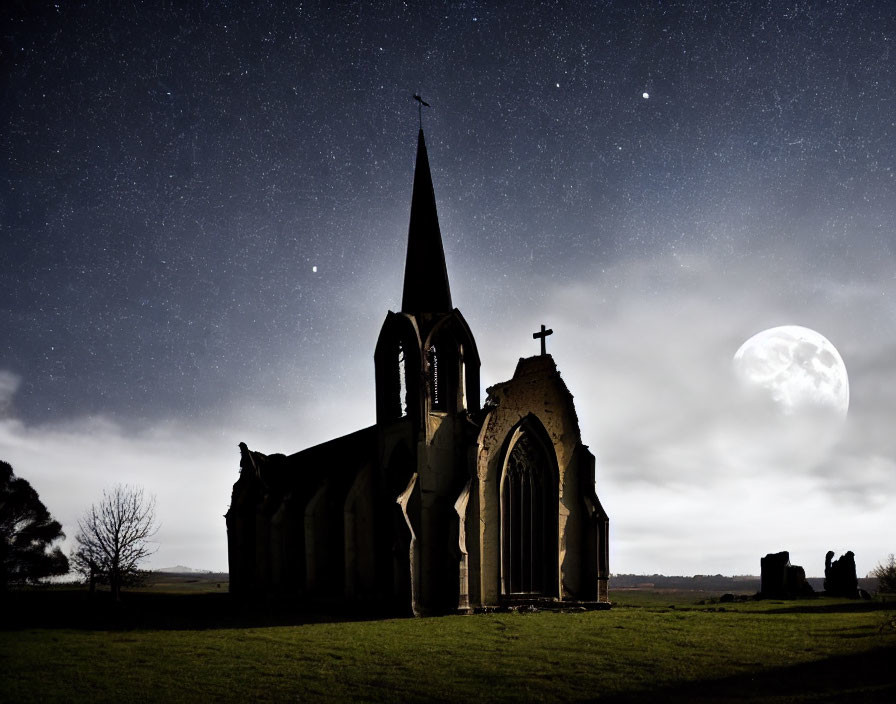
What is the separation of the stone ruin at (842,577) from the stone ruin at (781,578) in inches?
51.8

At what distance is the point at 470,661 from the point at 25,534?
47077 mm

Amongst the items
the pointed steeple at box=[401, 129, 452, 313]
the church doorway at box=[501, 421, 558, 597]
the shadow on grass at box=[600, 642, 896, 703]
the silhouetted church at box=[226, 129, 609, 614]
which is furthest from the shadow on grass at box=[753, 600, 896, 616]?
the pointed steeple at box=[401, 129, 452, 313]

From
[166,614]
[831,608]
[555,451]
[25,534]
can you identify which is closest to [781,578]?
[831,608]

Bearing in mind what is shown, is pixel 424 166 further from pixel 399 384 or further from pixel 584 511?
pixel 584 511

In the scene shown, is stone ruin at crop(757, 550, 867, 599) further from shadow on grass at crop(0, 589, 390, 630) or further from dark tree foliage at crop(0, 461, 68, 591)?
dark tree foliage at crop(0, 461, 68, 591)

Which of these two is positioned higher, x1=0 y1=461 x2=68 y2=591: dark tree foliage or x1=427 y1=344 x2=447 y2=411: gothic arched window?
x1=427 y1=344 x2=447 y2=411: gothic arched window

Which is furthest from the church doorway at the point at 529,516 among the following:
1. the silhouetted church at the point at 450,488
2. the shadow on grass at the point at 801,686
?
the shadow on grass at the point at 801,686

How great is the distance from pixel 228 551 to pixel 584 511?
79.5 feet

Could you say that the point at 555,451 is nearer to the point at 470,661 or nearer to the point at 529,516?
the point at 529,516

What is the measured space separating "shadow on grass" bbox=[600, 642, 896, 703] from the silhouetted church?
14515 mm

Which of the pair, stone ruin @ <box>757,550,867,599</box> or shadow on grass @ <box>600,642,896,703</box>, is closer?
shadow on grass @ <box>600,642,896,703</box>

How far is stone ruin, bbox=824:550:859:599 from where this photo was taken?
1727 inches

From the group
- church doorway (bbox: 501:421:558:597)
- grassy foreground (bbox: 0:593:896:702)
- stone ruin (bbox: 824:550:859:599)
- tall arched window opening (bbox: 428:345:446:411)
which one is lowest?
stone ruin (bbox: 824:550:859:599)

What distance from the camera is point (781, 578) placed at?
43.9m
